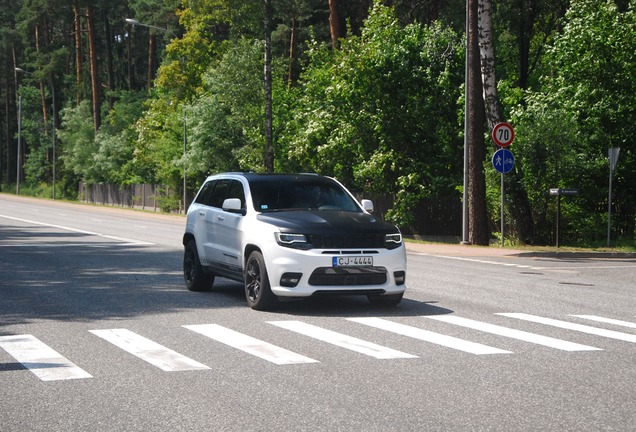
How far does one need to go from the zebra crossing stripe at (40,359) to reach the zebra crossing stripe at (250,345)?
1661 mm

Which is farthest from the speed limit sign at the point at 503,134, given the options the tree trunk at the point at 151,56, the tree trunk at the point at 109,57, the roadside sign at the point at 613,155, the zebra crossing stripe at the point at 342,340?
the tree trunk at the point at 109,57

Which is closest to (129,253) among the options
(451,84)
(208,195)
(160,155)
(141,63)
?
(208,195)

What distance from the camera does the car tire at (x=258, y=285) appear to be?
41.1 feet

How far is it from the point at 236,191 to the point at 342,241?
94.7 inches

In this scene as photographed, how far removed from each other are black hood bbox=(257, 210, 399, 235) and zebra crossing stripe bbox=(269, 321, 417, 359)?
1267mm

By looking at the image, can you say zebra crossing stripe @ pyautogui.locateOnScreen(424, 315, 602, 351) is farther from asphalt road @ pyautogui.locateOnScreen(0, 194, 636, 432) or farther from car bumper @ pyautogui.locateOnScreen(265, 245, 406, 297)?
car bumper @ pyautogui.locateOnScreen(265, 245, 406, 297)

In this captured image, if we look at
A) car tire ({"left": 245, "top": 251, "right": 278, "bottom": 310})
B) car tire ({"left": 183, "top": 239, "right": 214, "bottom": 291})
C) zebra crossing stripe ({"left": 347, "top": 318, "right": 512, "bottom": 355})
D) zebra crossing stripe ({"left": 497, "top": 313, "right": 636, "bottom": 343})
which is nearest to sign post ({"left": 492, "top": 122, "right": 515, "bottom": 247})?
car tire ({"left": 183, "top": 239, "right": 214, "bottom": 291})

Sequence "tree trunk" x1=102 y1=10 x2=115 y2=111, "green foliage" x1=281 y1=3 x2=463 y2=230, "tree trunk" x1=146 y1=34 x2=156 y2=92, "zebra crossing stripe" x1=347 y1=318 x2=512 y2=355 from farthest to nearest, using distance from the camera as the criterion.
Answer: "tree trunk" x1=102 y1=10 x2=115 y2=111 → "tree trunk" x1=146 y1=34 x2=156 y2=92 → "green foliage" x1=281 y1=3 x2=463 y2=230 → "zebra crossing stripe" x1=347 y1=318 x2=512 y2=355

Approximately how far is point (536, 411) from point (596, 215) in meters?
23.1

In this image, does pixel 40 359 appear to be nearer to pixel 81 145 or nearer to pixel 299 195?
pixel 299 195

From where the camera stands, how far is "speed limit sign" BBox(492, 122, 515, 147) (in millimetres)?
26734

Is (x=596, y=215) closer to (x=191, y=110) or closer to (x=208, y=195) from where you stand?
(x=208, y=195)

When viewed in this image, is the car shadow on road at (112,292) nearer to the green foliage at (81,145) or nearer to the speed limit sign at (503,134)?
the speed limit sign at (503,134)

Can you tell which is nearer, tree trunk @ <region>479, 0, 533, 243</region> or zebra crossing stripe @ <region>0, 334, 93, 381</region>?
zebra crossing stripe @ <region>0, 334, 93, 381</region>
